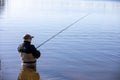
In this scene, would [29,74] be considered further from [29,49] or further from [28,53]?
[29,49]

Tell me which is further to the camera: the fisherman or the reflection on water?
the reflection on water

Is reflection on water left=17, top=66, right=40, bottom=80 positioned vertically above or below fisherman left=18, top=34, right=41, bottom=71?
below

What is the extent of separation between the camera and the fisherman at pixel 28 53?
10.5 m

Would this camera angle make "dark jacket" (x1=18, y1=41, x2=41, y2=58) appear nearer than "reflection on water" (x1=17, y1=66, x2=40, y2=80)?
Yes

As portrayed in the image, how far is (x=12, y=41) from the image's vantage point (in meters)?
24.6

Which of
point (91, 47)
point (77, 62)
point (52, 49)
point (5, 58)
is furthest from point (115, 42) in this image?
point (5, 58)

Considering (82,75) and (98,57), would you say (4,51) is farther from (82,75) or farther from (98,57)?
(82,75)

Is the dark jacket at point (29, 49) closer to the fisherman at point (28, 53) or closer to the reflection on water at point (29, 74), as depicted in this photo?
the fisherman at point (28, 53)

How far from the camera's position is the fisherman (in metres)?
10.5

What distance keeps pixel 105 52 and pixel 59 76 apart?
6846 mm

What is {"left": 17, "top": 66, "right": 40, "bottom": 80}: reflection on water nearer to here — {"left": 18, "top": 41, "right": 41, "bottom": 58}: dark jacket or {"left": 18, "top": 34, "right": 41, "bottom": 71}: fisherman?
{"left": 18, "top": 34, "right": 41, "bottom": 71}: fisherman

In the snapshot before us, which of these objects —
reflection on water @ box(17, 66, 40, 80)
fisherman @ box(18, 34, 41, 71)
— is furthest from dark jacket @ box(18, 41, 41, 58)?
reflection on water @ box(17, 66, 40, 80)

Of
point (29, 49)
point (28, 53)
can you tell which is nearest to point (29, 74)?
point (28, 53)

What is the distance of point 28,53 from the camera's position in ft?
34.7
